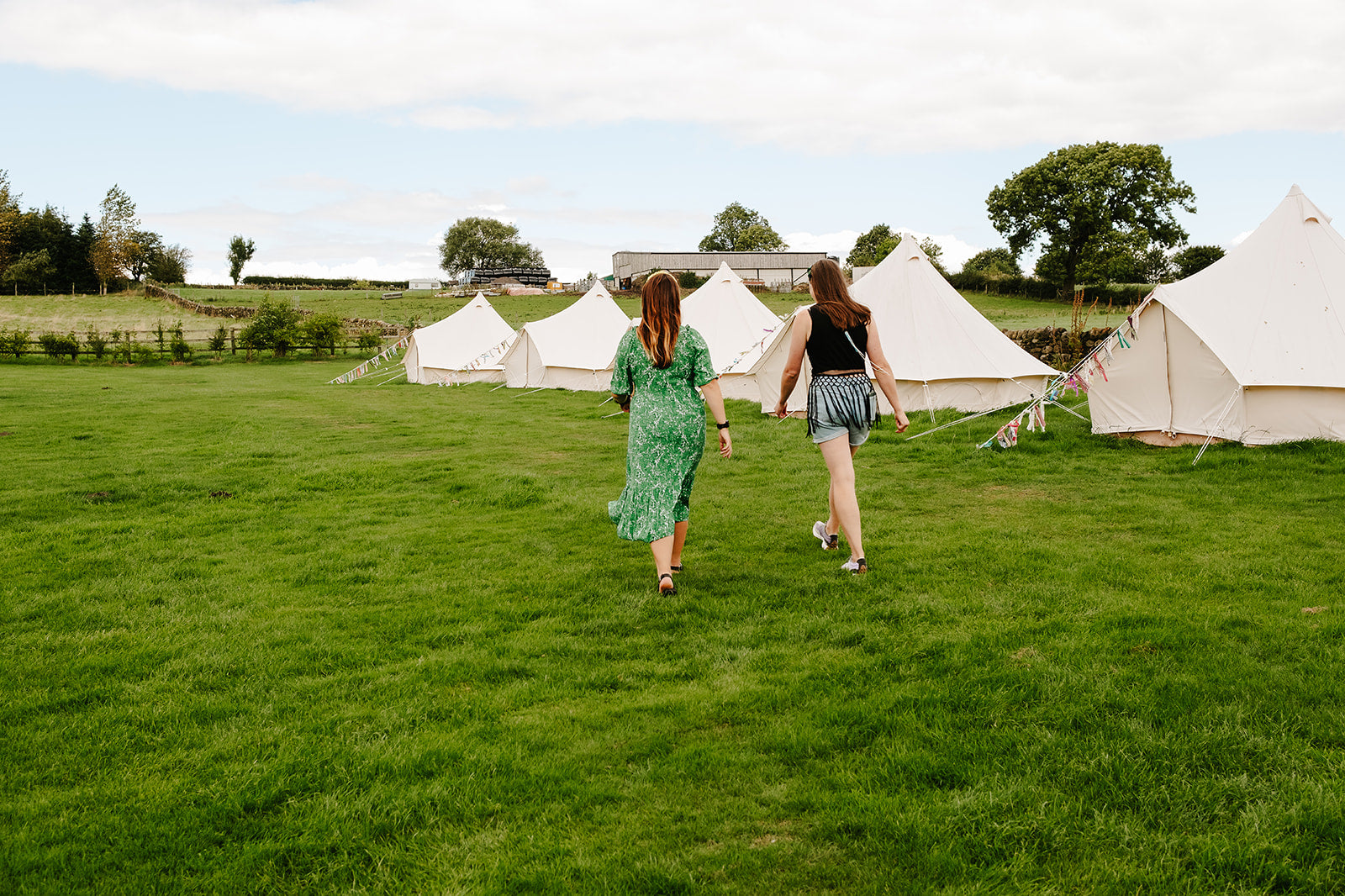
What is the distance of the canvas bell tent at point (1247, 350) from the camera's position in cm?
991

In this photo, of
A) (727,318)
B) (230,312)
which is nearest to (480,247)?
(230,312)

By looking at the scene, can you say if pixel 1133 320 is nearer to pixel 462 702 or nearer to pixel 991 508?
pixel 991 508

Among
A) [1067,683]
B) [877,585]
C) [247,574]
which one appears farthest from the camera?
[247,574]

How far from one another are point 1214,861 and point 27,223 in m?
78.2

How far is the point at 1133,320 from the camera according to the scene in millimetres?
10758

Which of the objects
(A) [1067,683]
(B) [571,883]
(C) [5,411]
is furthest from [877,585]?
(C) [5,411]

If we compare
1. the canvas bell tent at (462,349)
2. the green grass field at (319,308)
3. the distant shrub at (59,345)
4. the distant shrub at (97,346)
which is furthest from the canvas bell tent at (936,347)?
the distant shrub at (59,345)

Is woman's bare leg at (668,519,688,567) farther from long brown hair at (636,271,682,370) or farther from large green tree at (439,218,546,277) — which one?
large green tree at (439,218,546,277)

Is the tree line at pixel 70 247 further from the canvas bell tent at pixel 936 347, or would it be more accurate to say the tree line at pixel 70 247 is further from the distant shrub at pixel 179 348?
the canvas bell tent at pixel 936 347

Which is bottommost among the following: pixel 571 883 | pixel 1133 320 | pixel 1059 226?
pixel 571 883

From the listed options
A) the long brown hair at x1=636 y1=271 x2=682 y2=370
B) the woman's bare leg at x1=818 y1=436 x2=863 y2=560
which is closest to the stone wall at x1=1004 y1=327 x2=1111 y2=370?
the woman's bare leg at x1=818 y1=436 x2=863 y2=560

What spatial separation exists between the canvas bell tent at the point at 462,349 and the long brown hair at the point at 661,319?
813 inches

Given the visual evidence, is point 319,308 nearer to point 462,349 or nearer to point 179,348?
point 179,348

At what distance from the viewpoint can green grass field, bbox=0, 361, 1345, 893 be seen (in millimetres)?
2738
